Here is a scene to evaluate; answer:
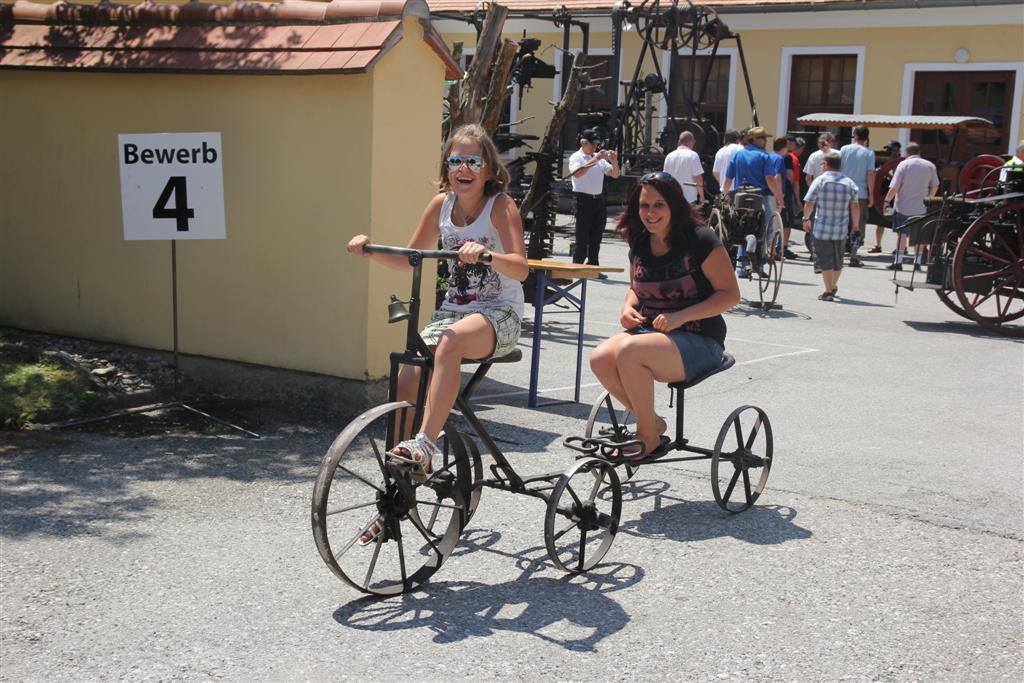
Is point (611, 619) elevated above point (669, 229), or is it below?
below

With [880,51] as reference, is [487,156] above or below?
below

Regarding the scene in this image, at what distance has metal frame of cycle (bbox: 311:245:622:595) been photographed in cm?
453

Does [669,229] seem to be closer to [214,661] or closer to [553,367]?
[214,661]

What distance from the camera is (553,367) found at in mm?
9516

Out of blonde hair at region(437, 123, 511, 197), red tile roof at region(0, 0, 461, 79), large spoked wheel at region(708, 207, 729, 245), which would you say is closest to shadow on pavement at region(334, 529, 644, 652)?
blonde hair at region(437, 123, 511, 197)

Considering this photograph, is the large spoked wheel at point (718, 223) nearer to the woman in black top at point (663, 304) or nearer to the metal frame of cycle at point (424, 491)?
the woman in black top at point (663, 304)

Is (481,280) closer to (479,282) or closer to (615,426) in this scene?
(479,282)

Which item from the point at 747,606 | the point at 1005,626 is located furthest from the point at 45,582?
the point at 1005,626

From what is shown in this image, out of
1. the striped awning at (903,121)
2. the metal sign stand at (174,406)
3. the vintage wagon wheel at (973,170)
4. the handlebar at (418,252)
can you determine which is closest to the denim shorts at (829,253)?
the vintage wagon wheel at (973,170)

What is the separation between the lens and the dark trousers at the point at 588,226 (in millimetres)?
14469

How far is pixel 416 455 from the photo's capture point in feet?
14.6

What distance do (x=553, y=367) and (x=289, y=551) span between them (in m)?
4.61

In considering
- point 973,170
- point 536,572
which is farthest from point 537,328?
point 973,170

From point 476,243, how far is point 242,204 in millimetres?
3425
